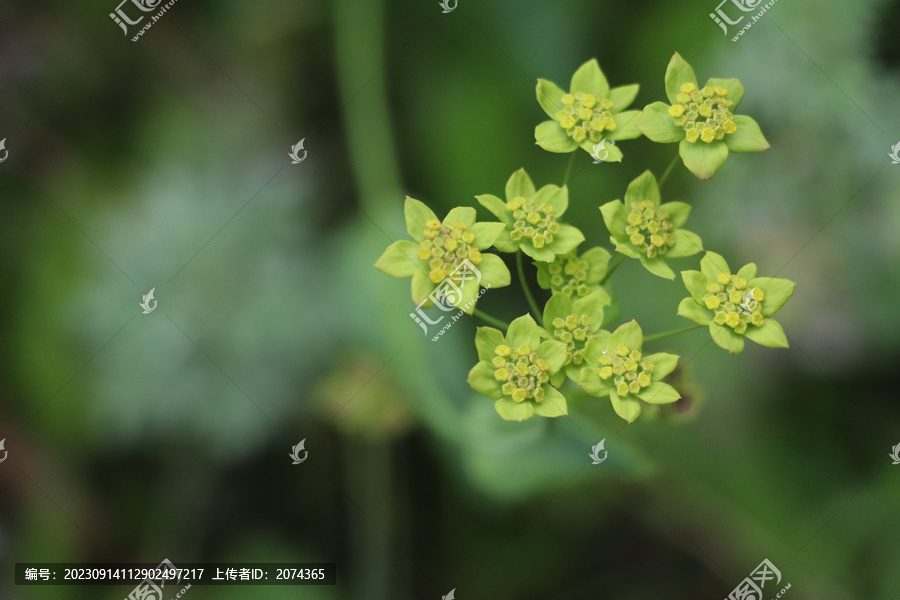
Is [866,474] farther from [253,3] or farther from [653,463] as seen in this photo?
[253,3]

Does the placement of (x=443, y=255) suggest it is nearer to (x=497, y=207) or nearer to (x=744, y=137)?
(x=497, y=207)

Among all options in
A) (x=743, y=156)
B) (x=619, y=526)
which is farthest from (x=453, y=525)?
(x=743, y=156)

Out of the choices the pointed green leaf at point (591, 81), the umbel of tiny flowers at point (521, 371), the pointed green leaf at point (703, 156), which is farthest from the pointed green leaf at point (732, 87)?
the umbel of tiny flowers at point (521, 371)
